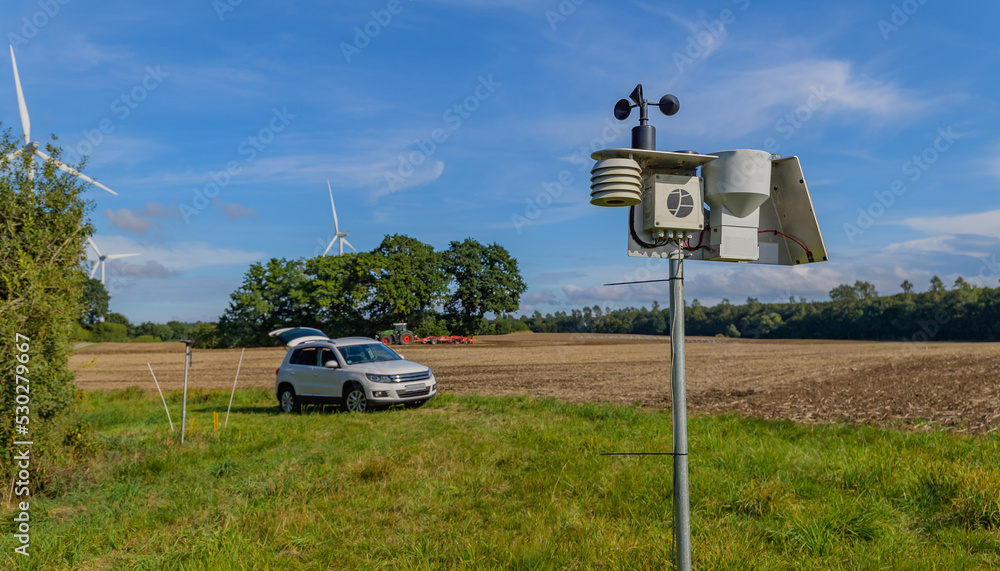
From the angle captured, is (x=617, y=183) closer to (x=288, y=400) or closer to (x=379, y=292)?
(x=288, y=400)

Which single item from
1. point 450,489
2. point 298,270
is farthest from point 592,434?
point 298,270

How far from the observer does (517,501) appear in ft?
19.6

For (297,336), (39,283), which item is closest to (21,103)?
(297,336)

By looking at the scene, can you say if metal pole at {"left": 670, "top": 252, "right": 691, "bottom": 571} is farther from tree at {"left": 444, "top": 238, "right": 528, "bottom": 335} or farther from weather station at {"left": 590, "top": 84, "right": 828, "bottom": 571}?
tree at {"left": 444, "top": 238, "right": 528, "bottom": 335}

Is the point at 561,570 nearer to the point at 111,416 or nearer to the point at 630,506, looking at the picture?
the point at 630,506

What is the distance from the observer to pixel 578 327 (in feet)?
340

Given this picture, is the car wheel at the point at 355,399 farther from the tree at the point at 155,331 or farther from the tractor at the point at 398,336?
the tree at the point at 155,331

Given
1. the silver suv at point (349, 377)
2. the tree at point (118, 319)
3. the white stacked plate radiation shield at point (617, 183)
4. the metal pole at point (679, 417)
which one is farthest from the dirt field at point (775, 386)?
the tree at point (118, 319)

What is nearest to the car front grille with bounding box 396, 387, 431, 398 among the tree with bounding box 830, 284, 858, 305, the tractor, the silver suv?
the silver suv

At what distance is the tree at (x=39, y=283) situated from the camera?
261 inches

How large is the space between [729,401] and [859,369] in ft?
49.8

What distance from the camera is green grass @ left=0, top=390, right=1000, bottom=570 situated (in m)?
4.57

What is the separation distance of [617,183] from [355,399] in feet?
38.4

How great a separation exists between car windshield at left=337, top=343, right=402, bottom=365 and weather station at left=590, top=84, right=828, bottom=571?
11866mm
